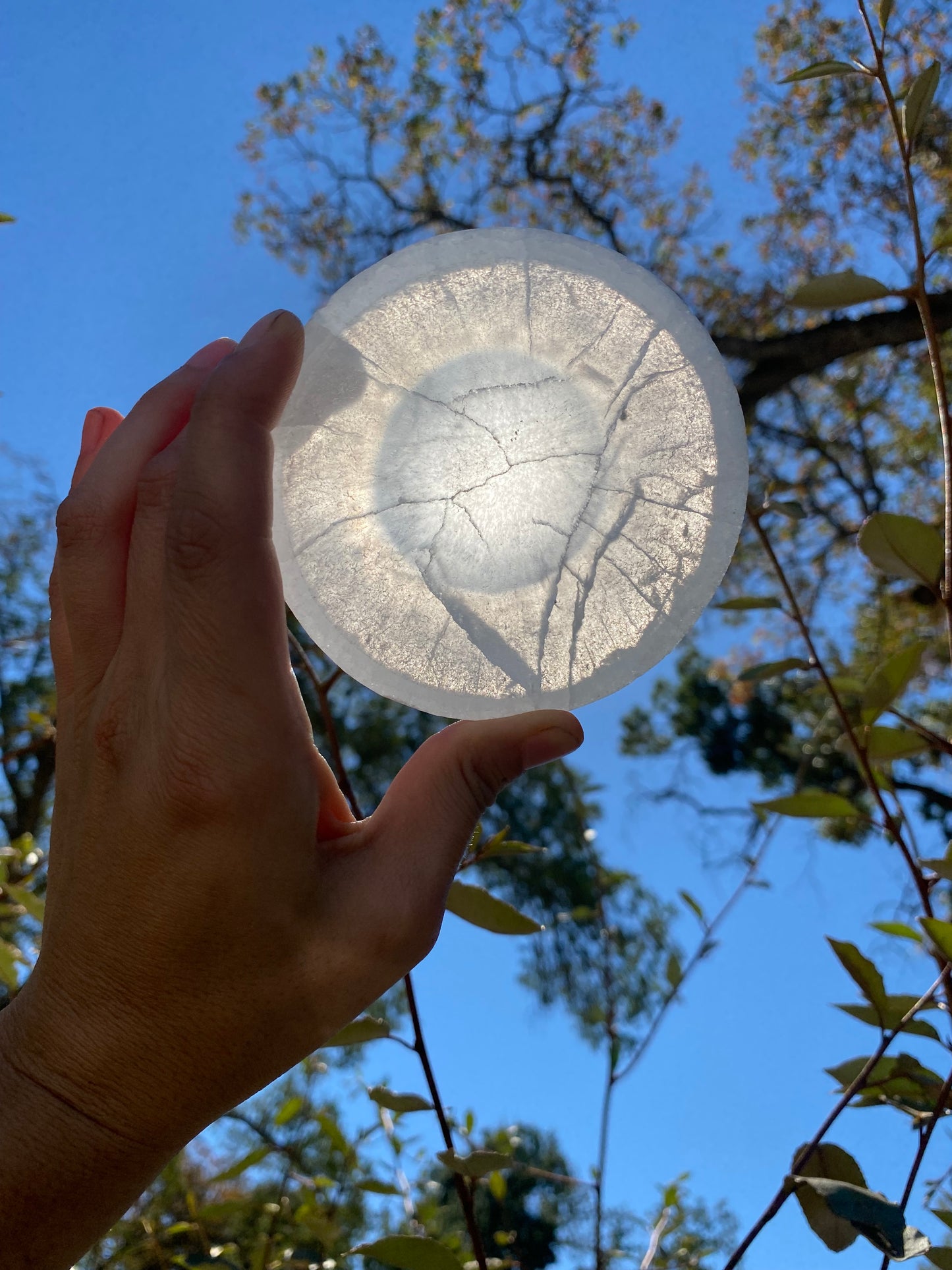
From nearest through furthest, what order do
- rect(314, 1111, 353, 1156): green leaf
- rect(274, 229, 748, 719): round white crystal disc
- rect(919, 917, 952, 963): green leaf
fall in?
rect(919, 917, 952, 963): green leaf
rect(274, 229, 748, 719): round white crystal disc
rect(314, 1111, 353, 1156): green leaf

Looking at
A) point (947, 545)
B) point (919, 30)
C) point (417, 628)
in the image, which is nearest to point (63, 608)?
point (417, 628)

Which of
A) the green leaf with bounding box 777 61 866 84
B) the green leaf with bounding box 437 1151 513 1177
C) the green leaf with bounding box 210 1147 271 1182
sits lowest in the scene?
the green leaf with bounding box 437 1151 513 1177

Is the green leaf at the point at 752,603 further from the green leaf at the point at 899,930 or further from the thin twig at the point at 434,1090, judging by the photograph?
the thin twig at the point at 434,1090

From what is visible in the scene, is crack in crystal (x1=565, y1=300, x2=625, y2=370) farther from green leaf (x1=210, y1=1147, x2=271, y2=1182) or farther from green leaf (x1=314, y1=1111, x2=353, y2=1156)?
green leaf (x1=314, y1=1111, x2=353, y2=1156)

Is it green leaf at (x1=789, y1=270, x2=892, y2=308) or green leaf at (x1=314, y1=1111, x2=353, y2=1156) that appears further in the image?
green leaf at (x1=314, y1=1111, x2=353, y2=1156)

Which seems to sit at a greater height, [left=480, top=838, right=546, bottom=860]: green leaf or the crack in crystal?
the crack in crystal

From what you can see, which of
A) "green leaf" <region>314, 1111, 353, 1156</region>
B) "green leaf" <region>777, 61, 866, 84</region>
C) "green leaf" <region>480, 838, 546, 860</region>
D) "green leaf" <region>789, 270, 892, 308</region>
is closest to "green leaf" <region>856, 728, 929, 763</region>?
"green leaf" <region>480, 838, 546, 860</region>

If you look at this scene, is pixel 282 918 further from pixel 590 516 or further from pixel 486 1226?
pixel 486 1226
